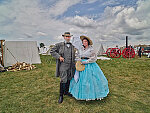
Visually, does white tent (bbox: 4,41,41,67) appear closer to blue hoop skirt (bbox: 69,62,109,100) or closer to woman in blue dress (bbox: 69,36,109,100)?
woman in blue dress (bbox: 69,36,109,100)

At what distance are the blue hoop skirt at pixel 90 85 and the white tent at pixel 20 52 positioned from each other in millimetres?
7126

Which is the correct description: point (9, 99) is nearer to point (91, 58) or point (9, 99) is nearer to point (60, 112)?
point (60, 112)

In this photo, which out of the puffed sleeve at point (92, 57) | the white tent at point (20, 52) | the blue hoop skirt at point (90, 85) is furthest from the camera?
the white tent at point (20, 52)

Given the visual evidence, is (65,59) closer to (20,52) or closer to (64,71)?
(64,71)

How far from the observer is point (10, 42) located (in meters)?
7.92

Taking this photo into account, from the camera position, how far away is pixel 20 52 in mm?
8289

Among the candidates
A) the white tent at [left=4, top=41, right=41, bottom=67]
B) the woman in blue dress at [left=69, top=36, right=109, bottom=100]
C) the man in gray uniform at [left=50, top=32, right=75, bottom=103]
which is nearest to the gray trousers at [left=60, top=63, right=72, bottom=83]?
the man in gray uniform at [left=50, top=32, right=75, bottom=103]

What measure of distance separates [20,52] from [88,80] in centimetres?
769

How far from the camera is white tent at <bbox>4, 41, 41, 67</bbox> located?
7.75 m

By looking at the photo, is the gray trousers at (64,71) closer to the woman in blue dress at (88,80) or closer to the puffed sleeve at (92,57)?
the woman in blue dress at (88,80)

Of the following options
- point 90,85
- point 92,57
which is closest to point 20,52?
point 92,57

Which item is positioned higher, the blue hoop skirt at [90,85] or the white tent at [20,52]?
the white tent at [20,52]

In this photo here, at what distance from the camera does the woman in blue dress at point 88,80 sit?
84.6 inches

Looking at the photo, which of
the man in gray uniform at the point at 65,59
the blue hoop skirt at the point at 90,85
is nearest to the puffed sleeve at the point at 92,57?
the blue hoop skirt at the point at 90,85
